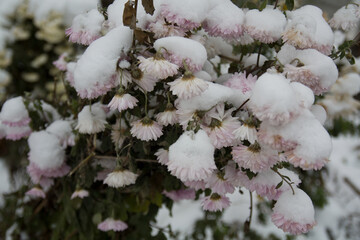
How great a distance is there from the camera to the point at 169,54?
579 mm

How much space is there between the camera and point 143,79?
596 mm

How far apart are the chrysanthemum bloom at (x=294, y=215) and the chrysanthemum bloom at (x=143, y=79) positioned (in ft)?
0.99

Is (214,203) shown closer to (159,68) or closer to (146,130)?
(146,130)

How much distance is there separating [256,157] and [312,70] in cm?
17

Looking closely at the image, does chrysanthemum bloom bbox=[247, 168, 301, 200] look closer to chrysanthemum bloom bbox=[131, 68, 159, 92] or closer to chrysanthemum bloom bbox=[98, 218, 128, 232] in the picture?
chrysanthemum bloom bbox=[131, 68, 159, 92]

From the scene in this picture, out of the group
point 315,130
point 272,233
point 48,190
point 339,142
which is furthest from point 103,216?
point 339,142

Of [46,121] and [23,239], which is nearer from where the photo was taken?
[46,121]

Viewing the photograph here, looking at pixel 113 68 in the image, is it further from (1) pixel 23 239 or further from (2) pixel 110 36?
(1) pixel 23 239

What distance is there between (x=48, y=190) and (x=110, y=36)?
0.66 meters

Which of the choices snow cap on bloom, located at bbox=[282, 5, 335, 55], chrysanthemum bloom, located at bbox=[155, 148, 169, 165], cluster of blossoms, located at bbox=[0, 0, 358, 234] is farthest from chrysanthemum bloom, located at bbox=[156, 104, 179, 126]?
snow cap on bloom, located at bbox=[282, 5, 335, 55]

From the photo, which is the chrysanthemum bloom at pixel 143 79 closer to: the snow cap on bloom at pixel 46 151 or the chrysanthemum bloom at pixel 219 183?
the chrysanthemum bloom at pixel 219 183

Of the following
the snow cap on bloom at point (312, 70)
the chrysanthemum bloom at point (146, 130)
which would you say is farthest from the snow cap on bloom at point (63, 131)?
the snow cap on bloom at point (312, 70)

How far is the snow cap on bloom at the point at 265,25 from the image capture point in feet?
2.03

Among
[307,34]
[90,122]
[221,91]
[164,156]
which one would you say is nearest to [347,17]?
[307,34]
